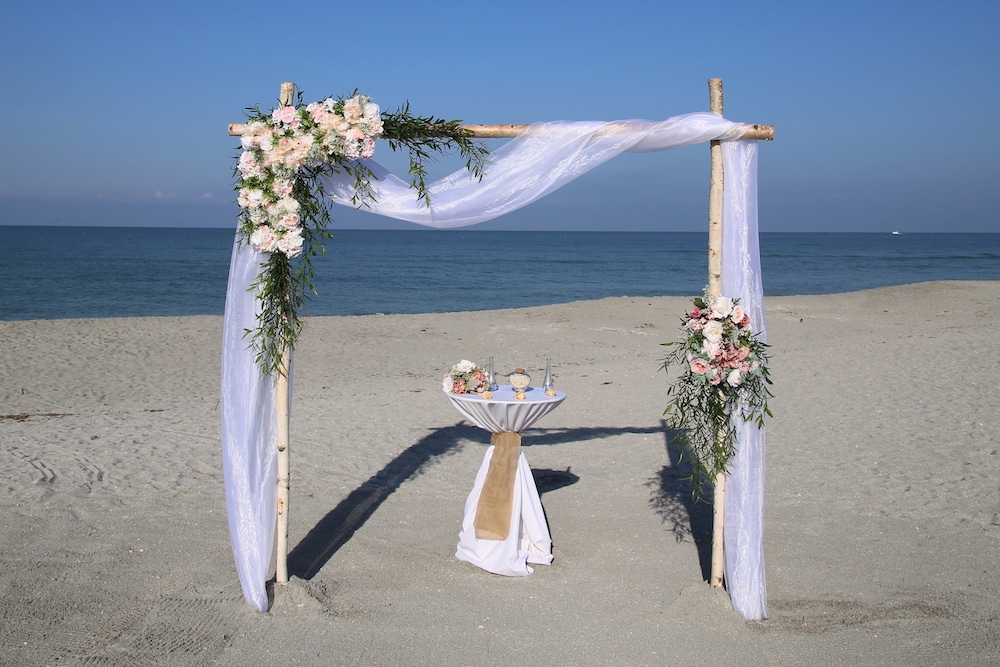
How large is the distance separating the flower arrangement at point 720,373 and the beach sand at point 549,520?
94 centimetres

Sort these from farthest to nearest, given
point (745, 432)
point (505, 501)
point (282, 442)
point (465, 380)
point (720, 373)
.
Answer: point (465, 380) → point (505, 501) → point (282, 442) → point (745, 432) → point (720, 373)

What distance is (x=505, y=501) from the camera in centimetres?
559

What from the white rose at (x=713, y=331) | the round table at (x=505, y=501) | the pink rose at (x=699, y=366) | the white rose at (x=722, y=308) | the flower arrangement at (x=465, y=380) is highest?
the white rose at (x=722, y=308)

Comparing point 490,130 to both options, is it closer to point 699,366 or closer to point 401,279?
point 699,366

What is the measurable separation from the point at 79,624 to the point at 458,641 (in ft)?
6.70

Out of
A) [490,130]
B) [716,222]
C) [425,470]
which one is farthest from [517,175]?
[425,470]

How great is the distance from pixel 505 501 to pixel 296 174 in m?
2.44

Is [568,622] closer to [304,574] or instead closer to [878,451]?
[304,574]

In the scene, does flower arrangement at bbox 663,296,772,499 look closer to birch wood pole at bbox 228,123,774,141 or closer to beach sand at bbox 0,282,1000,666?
beach sand at bbox 0,282,1000,666

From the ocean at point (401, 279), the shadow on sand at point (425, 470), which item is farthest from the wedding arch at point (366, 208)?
the ocean at point (401, 279)

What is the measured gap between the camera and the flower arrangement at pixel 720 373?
449cm

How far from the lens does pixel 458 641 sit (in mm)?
4535

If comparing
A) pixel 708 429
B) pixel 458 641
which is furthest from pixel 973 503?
pixel 458 641

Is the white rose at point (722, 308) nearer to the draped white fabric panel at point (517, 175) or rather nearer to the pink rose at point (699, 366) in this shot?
the pink rose at point (699, 366)
